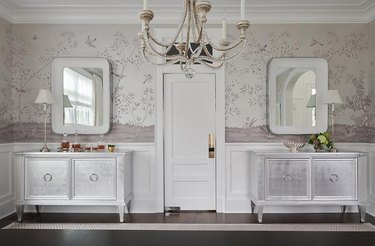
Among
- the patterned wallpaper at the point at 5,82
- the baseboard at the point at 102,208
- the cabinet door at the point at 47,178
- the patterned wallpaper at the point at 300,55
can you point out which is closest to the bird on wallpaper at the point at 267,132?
the patterned wallpaper at the point at 300,55

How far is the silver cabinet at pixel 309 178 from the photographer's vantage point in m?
3.65

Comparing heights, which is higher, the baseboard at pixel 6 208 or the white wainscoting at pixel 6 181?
the white wainscoting at pixel 6 181

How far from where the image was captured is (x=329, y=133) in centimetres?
414

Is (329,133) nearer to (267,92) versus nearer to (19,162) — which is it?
(267,92)

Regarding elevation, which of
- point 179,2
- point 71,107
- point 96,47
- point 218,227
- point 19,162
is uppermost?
point 179,2

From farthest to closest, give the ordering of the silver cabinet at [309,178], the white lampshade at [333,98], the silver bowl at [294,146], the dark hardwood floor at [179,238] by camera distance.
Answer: the white lampshade at [333,98] → the silver bowl at [294,146] → the silver cabinet at [309,178] → the dark hardwood floor at [179,238]

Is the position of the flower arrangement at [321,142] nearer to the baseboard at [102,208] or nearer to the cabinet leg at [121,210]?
the baseboard at [102,208]

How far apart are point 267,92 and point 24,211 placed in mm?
3525

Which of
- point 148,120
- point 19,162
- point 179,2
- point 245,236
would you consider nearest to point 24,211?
point 19,162

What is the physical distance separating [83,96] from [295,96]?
2.76 m

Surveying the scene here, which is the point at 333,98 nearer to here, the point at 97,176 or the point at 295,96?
the point at 295,96

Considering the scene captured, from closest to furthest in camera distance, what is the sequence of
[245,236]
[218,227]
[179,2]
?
[245,236] → [218,227] → [179,2]

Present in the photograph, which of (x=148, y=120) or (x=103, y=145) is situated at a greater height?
(x=148, y=120)

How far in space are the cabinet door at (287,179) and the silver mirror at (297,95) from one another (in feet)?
1.94
